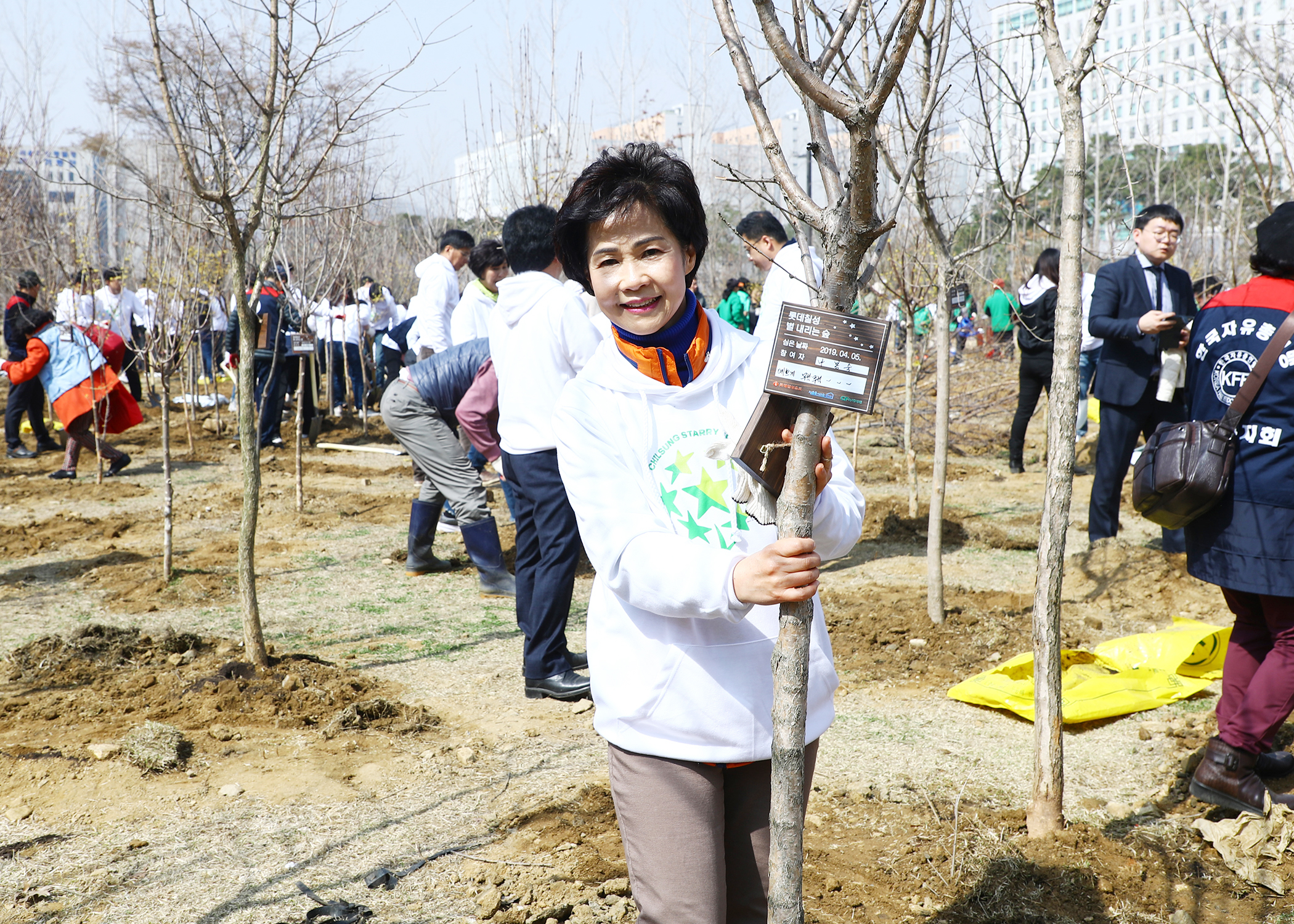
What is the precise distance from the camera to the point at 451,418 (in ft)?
18.8

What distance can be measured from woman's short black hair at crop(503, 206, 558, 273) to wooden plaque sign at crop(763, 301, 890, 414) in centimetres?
328

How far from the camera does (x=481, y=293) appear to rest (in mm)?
6848

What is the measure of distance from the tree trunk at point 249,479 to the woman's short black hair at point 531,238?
1.17 m

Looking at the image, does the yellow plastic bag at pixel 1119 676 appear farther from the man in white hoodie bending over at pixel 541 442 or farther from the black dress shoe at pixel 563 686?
the man in white hoodie bending over at pixel 541 442

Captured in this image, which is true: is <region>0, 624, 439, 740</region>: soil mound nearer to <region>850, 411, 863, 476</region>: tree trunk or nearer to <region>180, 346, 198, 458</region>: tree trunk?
<region>850, 411, 863, 476</region>: tree trunk

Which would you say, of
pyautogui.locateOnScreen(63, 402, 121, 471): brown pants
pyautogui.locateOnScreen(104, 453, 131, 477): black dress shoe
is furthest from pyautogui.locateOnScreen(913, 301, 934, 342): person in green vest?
pyautogui.locateOnScreen(104, 453, 131, 477): black dress shoe

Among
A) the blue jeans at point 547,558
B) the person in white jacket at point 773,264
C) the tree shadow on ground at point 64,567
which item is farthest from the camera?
the tree shadow on ground at point 64,567

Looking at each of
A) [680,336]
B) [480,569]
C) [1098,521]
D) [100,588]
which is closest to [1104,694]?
[1098,521]

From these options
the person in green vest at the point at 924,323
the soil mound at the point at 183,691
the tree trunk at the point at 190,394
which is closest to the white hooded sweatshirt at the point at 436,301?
the tree trunk at the point at 190,394

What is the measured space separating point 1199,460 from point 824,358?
7.35 feet

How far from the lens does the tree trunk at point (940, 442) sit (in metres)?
4.63

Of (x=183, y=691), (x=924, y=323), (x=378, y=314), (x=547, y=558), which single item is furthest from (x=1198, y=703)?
(x=378, y=314)

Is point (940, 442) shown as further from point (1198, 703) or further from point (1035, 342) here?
point (1035, 342)

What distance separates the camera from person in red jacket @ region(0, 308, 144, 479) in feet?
29.9
